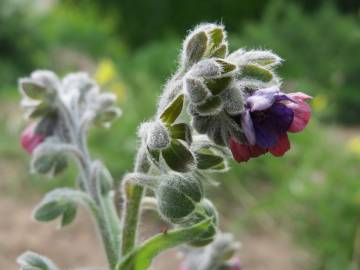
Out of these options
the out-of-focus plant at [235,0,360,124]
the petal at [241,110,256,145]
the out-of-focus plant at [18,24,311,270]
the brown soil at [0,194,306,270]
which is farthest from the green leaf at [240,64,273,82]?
the out-of-focus plant at [235,0,360,124]

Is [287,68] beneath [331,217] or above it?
above

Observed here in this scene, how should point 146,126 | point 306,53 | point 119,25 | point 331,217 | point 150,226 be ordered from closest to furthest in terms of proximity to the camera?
point 146,126 → point 331,217 → point 150,226 → point 306,53 → point 119,25

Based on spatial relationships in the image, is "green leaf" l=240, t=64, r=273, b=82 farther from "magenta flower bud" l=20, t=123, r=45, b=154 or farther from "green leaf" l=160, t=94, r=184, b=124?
"magenta flower bud" l=20, t=123, r=45, b=154

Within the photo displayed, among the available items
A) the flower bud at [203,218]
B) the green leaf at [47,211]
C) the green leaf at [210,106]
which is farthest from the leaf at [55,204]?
the green leaf at [210,106]

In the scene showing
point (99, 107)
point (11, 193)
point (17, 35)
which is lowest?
point (99, 107)

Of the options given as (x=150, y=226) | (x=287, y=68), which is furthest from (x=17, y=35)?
(x=150, y=226)

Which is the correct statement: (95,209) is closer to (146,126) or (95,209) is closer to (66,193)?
(66,193)

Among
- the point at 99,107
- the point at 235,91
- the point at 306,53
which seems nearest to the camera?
the point at 235,91
